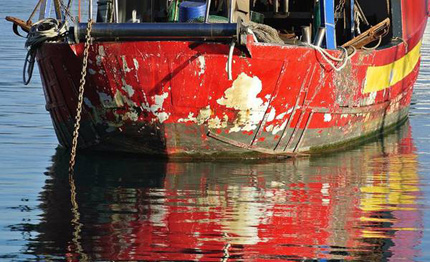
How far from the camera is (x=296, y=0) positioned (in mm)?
14570

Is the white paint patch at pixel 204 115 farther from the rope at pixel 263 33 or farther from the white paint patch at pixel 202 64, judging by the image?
the rope at pixel 263 33

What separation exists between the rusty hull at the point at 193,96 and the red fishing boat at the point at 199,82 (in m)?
0.01

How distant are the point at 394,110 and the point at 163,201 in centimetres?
603

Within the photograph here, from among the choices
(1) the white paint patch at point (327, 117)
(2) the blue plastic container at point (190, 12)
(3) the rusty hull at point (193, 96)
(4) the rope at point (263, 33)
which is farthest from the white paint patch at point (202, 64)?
(1) the white paint patch at point (327, 117)

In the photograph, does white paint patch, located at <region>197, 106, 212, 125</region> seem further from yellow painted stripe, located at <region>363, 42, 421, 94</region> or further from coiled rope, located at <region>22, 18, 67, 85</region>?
yellow painted stripe, located at <region>363, 42, 421, 94</region>

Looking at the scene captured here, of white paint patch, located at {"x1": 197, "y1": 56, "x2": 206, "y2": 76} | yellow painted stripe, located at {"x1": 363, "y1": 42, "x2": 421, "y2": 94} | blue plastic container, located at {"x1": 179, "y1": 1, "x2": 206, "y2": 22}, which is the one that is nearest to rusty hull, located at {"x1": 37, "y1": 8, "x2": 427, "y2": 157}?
white paint patch, located at {"x1": 197, "y1": 56, "x2": 206, "y2": 76}

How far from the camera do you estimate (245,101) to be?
1054cm

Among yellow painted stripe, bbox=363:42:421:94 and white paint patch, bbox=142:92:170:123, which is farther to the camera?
yellow painted stripe, bbox=363:42:421:94

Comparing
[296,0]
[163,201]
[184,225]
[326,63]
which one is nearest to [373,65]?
[326,63]

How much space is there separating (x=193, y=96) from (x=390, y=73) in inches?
150

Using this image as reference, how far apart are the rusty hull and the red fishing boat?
0.04ft

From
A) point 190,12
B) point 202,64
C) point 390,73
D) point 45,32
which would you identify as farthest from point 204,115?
point 390,73

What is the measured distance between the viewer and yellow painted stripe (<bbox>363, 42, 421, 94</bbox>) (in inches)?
494

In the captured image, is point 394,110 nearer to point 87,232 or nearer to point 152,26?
point 152,26
